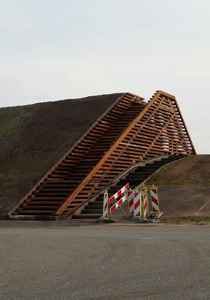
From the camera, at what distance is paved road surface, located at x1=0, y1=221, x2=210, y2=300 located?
5.54 meters

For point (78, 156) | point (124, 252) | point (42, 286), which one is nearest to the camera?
point (42, 286)

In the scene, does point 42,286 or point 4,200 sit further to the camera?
point 4,200

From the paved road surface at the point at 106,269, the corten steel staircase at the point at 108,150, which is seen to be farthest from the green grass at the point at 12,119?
the paved road surface at the point at 106,269

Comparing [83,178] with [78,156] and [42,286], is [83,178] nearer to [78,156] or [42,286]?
[78,156]

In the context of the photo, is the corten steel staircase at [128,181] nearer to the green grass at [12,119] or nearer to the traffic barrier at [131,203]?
the traffic barrier at [131,203]

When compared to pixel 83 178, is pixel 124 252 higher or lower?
lower

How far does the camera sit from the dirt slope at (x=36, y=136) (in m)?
25.0

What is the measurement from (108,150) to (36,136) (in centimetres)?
570

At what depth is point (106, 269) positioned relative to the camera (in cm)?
708

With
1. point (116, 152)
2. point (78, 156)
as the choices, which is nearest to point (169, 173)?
point (116, 152)

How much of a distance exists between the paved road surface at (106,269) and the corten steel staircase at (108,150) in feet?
35.7

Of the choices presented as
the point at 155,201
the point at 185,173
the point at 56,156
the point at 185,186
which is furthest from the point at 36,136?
the point at 155,201

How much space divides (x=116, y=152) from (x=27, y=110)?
1119 cm

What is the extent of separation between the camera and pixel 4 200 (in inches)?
918
